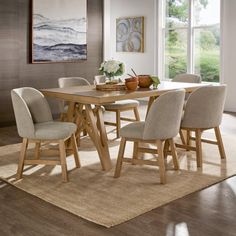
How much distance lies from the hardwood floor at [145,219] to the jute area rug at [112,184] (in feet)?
0.28

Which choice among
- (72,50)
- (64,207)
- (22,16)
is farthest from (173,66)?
(64,207)

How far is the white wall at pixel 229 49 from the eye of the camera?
790 cm

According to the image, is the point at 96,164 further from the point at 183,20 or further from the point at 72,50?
the point at 183,20

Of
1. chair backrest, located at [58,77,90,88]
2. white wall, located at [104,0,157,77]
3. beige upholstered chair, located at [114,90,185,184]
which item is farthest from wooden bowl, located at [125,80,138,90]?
white wall, located at [104,0,157,77]

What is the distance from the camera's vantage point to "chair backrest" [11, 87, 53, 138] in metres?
3.97

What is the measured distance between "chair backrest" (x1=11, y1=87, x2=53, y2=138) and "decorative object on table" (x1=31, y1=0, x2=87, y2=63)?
2.76 meters

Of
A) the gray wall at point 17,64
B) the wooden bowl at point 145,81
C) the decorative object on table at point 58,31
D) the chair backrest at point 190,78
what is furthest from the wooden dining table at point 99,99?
the decorative object on table at point 58,31

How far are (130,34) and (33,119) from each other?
18.8 ft

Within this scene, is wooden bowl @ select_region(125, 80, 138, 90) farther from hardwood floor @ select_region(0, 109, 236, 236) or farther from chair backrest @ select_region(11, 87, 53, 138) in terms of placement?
hardwood floor @ select_region(0, 109, 236, 236)

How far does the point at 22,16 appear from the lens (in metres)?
6.82

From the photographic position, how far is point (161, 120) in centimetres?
387

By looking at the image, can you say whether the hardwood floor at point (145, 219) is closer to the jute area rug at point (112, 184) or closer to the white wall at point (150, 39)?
the jute area rug at point (112, 184)

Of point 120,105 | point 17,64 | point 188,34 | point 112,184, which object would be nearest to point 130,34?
point 188,34

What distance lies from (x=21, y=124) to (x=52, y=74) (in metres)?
3.40
